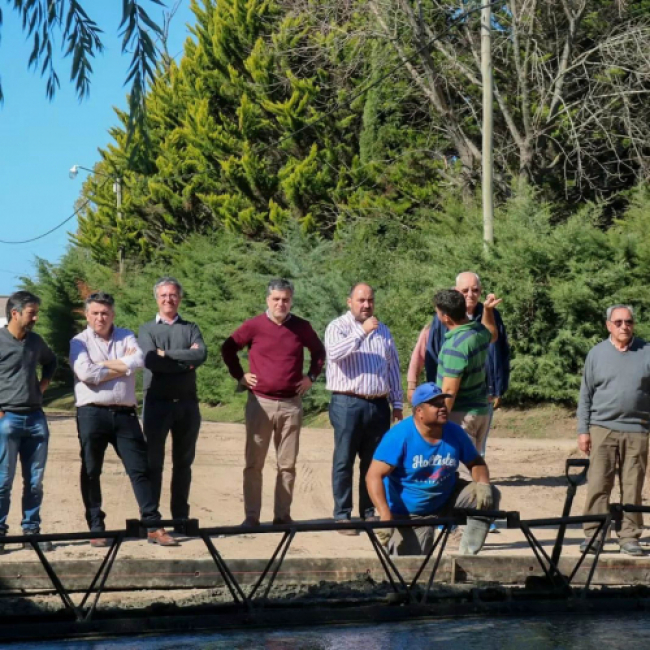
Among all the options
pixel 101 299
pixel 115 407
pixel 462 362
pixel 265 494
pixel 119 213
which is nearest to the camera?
pixel 462 362

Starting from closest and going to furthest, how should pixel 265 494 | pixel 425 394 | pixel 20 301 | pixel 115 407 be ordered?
pixel 425 394 < pixel 20 301 < pixel 115 407 < pixel 265 494

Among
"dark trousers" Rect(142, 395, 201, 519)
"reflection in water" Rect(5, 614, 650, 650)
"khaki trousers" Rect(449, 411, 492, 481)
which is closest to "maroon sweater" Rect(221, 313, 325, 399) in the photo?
"dark trousers" Rect(142, 395, 201, 519)

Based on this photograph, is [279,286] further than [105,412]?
Yes

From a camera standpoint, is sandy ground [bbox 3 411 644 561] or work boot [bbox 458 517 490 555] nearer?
work boot [bbox 458 517 490 555]

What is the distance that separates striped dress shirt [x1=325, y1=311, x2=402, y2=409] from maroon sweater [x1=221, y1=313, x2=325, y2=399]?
24 cm

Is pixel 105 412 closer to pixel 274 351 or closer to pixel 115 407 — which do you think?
pixel 115 407

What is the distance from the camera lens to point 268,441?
31.6 ft

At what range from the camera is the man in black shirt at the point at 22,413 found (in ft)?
29.2

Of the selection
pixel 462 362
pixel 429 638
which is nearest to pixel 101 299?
pixel 462 362

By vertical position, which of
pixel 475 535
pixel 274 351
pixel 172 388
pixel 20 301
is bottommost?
pixel 475 535

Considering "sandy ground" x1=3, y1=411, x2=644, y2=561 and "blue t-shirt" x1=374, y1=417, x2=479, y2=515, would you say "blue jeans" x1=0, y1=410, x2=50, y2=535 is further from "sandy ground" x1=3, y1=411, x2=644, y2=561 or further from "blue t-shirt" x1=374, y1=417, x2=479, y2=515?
"blue t-shirt" x1=374, y1=417, x2=479, y2=515

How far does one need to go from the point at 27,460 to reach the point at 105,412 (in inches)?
27.1

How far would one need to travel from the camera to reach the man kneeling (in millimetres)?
7488

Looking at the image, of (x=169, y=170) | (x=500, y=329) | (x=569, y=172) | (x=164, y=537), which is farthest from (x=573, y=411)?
(x=169, y=170)
